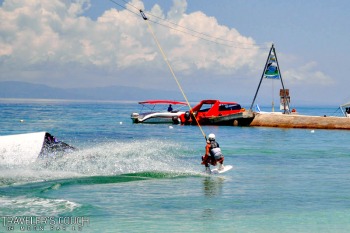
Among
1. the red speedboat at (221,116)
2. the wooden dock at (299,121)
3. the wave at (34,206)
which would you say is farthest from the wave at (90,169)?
the red speedboat at (221,116)

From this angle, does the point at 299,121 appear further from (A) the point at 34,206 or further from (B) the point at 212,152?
(A) the point at 34,206

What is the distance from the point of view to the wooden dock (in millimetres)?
48438

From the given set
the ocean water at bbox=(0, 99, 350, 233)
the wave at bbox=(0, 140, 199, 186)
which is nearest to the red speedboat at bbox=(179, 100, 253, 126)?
the ocean water at bbox=(0, 99, 350, 233)

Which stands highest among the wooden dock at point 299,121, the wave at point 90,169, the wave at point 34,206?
the wooden dock at point 299,121

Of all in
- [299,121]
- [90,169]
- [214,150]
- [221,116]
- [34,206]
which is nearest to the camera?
[34,206]

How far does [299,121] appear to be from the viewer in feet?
165

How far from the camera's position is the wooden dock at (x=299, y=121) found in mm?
48438

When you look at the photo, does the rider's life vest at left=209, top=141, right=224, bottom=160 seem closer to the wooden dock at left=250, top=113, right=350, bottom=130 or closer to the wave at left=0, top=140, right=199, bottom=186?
the wave at left=0, top=140, right=199, bottom=186

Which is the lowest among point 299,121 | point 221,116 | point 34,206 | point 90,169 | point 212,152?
point 34,206

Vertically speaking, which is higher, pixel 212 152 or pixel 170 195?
pixel 212 152

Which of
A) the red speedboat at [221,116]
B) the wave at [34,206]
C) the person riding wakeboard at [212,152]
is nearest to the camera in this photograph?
the wave at [34,206]

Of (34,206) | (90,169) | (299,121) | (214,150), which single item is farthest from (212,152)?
(299,121)

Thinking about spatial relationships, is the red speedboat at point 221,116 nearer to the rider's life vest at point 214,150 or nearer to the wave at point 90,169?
the wave at point 90,169

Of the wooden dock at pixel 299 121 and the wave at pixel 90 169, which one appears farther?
the wooden dock at pixel 299 121
